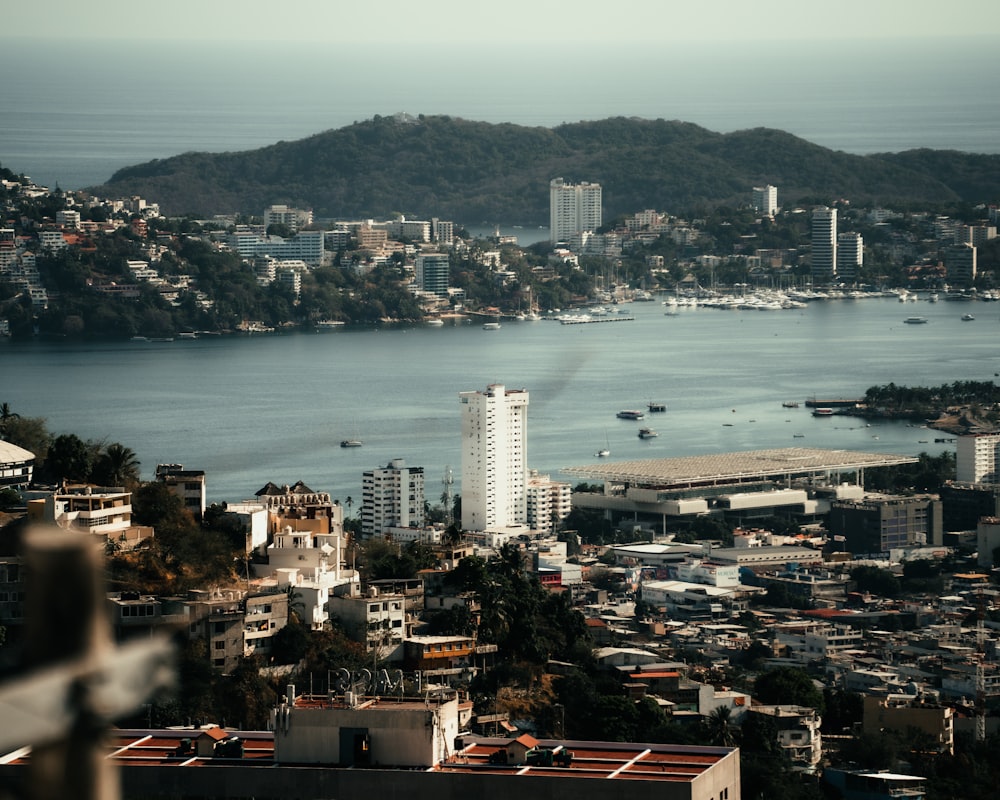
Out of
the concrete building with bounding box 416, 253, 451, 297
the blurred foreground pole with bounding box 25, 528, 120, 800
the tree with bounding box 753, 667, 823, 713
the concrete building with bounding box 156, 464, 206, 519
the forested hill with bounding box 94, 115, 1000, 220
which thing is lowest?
the tree with bounding box 753, 667, 823, 713

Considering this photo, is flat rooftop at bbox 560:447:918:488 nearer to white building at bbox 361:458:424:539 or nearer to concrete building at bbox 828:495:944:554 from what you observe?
concrete building at bbox 828:495:944:554

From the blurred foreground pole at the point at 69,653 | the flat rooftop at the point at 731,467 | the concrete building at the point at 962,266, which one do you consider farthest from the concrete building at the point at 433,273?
the blurred foreground pole at the point at 69,653

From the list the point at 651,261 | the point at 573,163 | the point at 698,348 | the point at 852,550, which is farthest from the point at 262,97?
the point at 852,550

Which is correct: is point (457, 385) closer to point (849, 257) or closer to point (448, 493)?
point (448, 493)

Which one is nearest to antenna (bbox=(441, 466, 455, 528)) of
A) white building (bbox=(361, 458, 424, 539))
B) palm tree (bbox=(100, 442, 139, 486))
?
white building (bbox=(361, 458, 424, 539))

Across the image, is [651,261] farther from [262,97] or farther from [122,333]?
[262,97]

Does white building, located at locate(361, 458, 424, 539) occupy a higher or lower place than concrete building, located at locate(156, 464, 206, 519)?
lower

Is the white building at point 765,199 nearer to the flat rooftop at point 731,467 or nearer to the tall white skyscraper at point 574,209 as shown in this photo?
the tall white skyscraper at point 574,209
